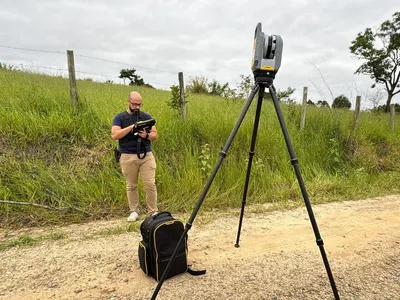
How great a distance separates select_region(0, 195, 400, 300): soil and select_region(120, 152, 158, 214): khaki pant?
0.39 m

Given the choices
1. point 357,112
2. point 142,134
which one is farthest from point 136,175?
point 357,112

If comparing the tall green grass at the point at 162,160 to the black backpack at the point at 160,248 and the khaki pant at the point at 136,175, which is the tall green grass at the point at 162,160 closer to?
the khaki pant at the point at 136,175

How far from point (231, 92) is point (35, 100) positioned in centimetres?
560

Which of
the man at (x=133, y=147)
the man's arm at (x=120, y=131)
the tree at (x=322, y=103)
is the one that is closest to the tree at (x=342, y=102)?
the tree at (x=322, y=103)

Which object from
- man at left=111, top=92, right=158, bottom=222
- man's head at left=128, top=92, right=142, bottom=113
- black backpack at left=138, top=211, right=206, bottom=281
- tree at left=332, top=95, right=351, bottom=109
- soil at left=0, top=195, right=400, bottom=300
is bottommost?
soil at left=0, top=195, right=400, bottom=300

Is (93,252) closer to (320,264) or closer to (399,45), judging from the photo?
(320,264)

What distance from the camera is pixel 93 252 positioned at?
3031mm

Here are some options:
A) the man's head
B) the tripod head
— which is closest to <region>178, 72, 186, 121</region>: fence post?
the man's head

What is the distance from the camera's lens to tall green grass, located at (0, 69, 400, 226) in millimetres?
4164

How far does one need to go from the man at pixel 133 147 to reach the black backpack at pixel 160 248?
1258mm

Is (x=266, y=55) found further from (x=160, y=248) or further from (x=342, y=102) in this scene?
(x=342, y=102)

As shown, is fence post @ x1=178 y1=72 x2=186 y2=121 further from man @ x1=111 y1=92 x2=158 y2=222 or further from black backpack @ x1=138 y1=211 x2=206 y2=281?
black backpack @ x1=138 y1=211 x2=206 y2=281

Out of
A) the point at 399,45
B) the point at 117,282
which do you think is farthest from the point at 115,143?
the point at 399,45

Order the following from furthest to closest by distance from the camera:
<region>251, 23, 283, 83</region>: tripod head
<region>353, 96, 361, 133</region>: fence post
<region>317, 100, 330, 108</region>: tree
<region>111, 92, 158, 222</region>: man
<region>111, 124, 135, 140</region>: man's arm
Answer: <region>317, 100, 330, 108</region>: tree < <region>353, 96, 361, 133</region>: fence post < <region>111, 92, 158, 222</region>: man < <region>111, 124, 135, 140</region>: man's arm < <region>251, 23, 283, 83</region>: tripod head
